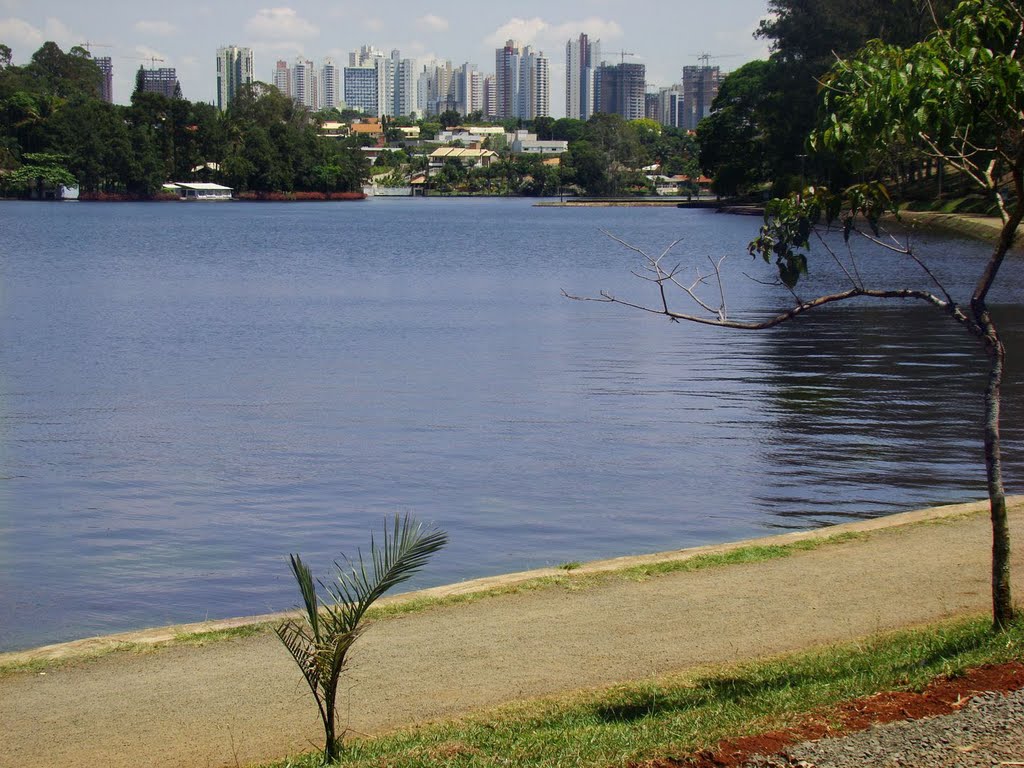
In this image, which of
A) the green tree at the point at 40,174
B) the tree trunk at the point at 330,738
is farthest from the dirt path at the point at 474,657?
the green tree at the point at 40,174

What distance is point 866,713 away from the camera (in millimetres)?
6211

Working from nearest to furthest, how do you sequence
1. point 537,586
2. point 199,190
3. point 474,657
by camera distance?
point 474,657, point 537,586, point 199,190

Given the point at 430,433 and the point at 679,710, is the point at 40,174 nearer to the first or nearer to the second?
the point at 430,433

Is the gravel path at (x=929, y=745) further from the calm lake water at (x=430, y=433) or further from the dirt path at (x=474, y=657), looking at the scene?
the calm lake water at (x=430, y=433)

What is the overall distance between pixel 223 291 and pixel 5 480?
31120 millimetres

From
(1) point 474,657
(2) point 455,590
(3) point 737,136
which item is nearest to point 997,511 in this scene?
(1) point 474,657

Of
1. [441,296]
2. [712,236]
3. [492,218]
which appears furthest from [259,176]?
[441,296]

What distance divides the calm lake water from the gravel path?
21.3 ft

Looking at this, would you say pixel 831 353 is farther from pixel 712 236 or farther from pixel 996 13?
pixel 712 236

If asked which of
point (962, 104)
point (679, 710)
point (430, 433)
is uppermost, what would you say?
point (962, 104)

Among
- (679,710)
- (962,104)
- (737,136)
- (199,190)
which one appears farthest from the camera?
(199,190)

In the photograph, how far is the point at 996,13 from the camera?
760 cm

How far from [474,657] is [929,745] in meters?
Answer: 3.45

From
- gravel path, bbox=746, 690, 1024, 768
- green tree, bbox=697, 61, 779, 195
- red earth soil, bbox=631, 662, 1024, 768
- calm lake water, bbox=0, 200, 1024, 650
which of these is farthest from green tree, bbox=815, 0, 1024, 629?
green tree, bbox=697, 61, 779, 195
